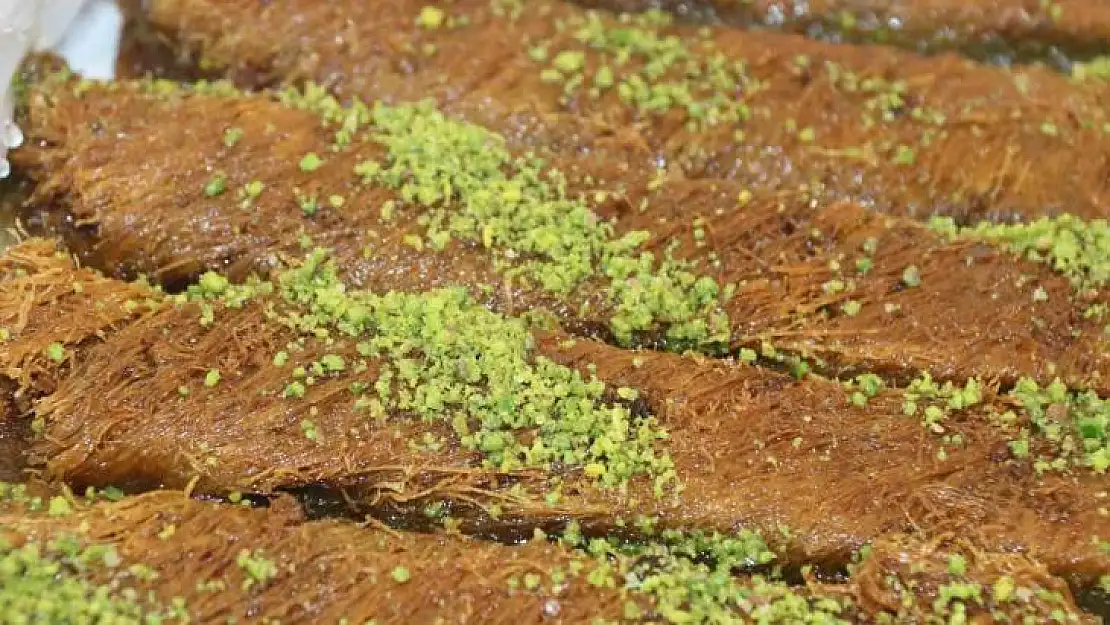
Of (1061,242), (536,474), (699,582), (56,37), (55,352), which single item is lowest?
(699,582)

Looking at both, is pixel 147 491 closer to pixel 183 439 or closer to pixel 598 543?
pixel 183 439

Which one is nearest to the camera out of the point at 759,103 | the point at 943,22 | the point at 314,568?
the point at 314,568

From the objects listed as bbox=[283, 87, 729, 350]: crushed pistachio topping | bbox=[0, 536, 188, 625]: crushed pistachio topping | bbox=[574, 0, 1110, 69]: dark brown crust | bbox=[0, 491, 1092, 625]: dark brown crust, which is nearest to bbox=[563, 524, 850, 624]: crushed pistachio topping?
bbox=[0, 491, 1092, 625]: dark brown crust

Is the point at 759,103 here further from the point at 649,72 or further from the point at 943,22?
the point at 943,22

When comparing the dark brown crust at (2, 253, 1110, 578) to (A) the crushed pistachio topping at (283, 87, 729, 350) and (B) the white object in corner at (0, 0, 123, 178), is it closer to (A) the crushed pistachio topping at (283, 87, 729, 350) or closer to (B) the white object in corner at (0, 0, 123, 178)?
(A) the crushed pistachio topping at (283, 87, 729, 350)

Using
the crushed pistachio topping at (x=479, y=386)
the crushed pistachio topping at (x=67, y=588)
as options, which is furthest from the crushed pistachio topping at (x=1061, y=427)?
the crushed pistachio topping at (x=67, y=588)

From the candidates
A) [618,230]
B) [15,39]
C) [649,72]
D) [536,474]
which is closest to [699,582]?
[536,474]
